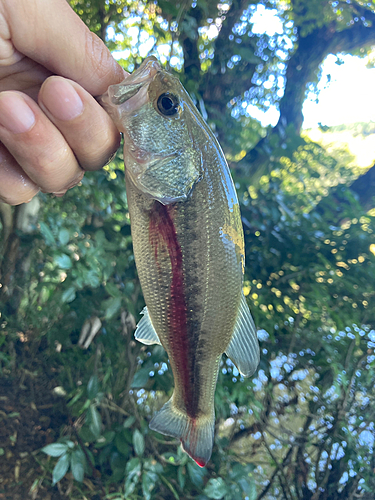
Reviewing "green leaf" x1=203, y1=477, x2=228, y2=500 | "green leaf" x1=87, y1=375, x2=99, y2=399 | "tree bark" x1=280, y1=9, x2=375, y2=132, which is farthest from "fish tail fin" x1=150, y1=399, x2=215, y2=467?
"tree bark" x1=280, y1=9, x2=375, y2=132

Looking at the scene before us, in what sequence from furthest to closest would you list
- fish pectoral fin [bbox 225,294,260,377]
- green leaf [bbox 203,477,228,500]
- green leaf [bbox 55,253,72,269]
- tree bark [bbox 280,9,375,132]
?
tree bark [bbox 280,9,375,132], green leaf [bbox 203,477,228,500], green leaf [bbox 55,253,72,269], fish pectoral fin [bbox 225,294,260,377]

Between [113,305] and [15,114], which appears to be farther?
[113,305]

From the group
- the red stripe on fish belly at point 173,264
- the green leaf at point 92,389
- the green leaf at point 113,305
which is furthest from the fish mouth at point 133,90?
the green leaf at point 92,389

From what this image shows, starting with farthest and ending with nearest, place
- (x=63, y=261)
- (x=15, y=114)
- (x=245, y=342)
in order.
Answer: (x=63, y=261) → (x=245, y=342) → (x=15, y=114)

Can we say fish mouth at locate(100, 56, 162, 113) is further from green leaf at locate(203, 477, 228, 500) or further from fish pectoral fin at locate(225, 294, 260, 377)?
green leaf at locate(203, 477, 228, 500)

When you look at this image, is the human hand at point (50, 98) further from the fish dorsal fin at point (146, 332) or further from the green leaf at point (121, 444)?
the green leaf at point (121, 444)

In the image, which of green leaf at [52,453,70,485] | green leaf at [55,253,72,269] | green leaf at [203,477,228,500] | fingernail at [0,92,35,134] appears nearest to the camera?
fingernail at [0,92,35,134]

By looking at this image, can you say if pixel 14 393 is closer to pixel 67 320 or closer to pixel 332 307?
pixel 67 320

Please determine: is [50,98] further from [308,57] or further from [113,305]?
[308,57]

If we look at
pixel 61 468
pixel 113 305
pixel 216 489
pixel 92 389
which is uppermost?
pixel 113 305

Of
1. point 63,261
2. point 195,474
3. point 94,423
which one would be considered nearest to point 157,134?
point 63,261
